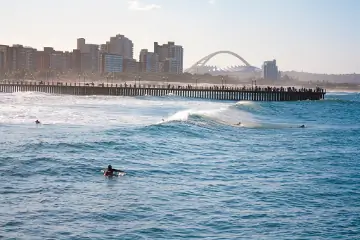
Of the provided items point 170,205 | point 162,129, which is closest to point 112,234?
point 170,205

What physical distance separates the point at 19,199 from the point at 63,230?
3996 mm

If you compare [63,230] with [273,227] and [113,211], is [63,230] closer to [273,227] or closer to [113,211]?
[113,211]

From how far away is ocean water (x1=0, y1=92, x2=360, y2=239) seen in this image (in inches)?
624

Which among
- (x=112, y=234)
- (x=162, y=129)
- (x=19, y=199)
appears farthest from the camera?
(x=162, y=129)

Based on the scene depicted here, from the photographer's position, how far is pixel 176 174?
24094mm

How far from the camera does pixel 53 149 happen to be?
30.0 metres

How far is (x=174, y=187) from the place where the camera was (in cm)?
2127

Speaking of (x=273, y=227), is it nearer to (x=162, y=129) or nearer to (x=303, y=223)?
(x=303, y=223)

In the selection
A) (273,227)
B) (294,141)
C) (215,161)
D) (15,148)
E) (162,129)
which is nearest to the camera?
(273,227)

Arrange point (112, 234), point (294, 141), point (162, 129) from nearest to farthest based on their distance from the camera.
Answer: point (112, 234) → point (294, 141) → point (162, 129)

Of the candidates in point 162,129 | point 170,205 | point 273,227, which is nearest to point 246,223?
point 273,227

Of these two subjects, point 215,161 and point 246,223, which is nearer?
point 246,223

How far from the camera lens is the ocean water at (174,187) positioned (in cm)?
1585

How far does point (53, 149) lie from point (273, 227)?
16926 mm
